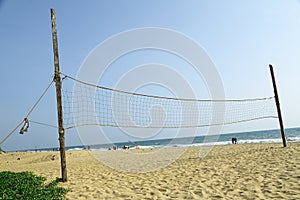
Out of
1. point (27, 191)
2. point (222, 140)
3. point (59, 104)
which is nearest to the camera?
point (27, 191)

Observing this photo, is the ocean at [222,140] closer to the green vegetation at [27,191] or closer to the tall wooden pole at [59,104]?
the tall wooden pole at [59,104]

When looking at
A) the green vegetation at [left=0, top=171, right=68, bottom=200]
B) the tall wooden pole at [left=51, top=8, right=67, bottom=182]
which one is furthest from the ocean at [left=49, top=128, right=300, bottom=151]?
the green vegetation at [left=0, top=171, right=68, bottom=200]

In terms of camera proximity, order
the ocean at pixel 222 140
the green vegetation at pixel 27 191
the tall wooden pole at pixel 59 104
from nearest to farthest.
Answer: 1. the green vegetation at pixel 27 191
2. the tall wooden pole at pixel 59 104
3. the ocean at pixel 222 140

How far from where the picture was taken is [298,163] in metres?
5.95

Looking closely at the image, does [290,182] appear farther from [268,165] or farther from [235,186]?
[268,165]

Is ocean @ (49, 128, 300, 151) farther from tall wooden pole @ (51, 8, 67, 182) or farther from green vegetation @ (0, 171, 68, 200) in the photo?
green vegetation @ (0, 171, 68, 200)

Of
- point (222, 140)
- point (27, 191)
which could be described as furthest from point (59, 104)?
point (222, 140)

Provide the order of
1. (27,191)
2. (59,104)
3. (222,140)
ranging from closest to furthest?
(27,191), (59,104), (222,140)

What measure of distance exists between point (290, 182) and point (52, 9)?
20.1 feet

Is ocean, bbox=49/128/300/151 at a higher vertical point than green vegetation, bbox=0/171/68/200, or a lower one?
lower

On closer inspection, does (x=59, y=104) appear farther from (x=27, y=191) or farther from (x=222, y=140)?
(x=222, y=140)

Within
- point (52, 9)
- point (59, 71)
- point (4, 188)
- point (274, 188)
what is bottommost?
point (274, 188)

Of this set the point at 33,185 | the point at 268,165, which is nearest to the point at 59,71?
the point at 33,185

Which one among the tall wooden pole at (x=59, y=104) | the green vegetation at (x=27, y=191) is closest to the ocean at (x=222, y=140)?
the tall wooden pole at (x=59, y=104)
